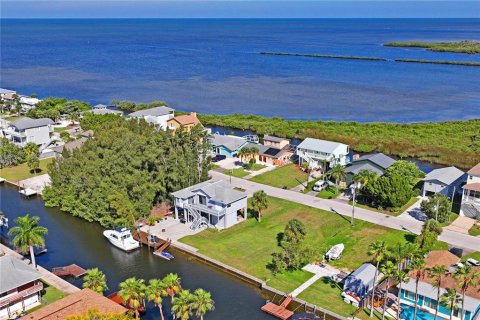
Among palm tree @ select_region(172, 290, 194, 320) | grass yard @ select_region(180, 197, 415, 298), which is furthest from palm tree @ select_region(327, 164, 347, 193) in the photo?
palm tree @ select_region(172, 290, 194, 320)

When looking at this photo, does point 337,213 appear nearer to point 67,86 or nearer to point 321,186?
point 321,186

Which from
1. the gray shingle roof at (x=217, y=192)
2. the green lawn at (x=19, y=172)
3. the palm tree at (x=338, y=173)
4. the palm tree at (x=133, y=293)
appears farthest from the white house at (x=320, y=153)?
the palm tree at (x=133, y=293)

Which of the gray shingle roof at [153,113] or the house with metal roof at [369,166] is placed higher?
the gray shingle roof at [153,113]

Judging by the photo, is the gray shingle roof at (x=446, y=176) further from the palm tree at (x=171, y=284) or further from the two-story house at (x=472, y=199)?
the palm tree at (x=171, y=284)

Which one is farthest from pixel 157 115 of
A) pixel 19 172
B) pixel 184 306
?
pixel 184 306

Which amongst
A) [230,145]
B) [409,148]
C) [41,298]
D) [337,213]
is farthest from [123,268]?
[409,148]

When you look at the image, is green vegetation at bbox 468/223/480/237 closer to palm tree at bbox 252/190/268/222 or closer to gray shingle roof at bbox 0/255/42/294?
palm tree at bbox 252/190/268/222
